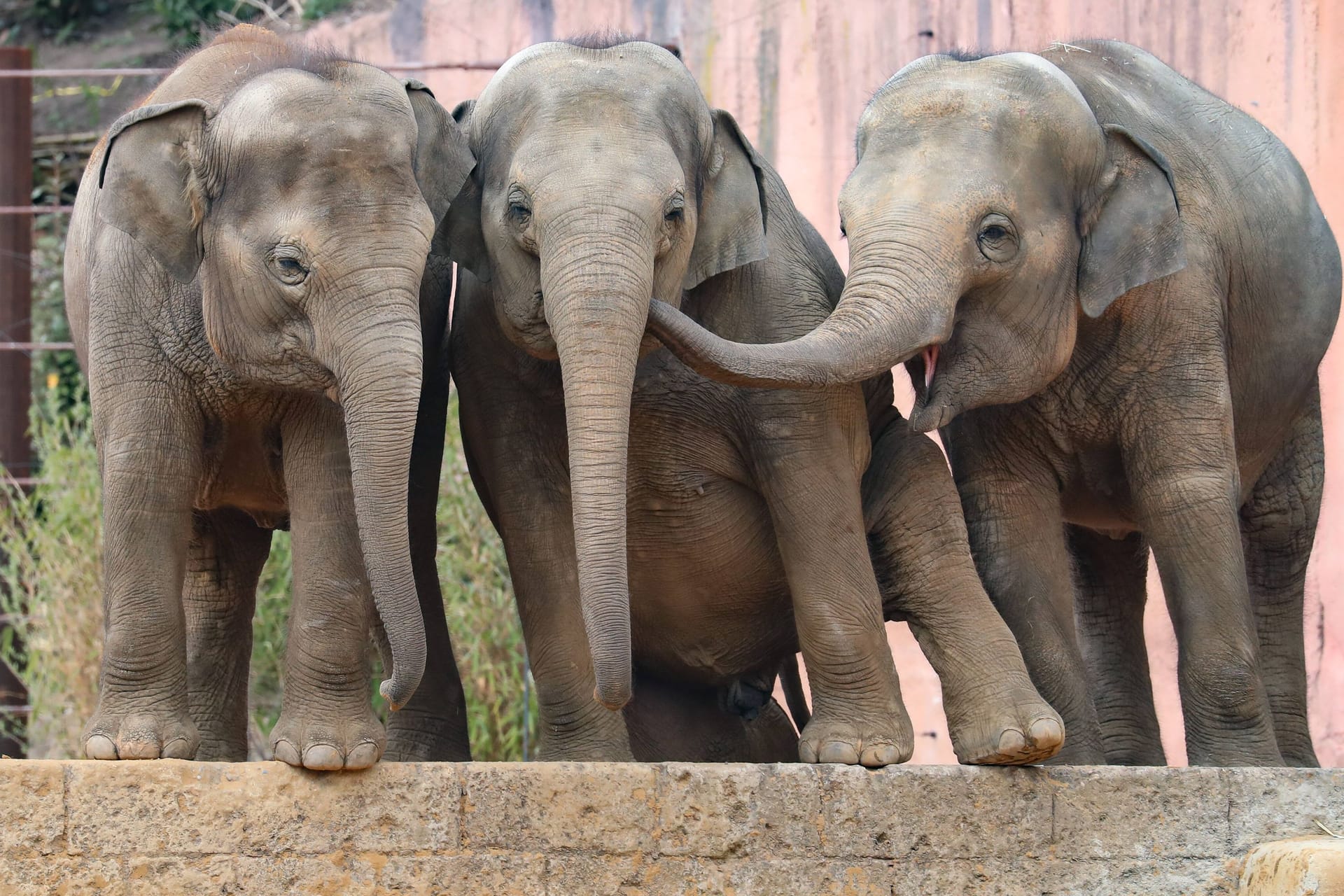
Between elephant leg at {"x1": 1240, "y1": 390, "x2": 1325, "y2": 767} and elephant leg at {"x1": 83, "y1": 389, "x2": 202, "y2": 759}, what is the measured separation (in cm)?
302

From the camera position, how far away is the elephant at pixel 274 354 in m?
4.66

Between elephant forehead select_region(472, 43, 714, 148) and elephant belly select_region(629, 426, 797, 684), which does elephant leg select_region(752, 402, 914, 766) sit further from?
elephant forehead select_region(472, 43, 714, 148)

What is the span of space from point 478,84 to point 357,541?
5315 millimetres

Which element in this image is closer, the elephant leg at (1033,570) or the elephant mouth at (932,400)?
the elephant mouth at (932,400)

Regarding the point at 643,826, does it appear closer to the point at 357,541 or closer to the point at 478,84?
the point at 357,541

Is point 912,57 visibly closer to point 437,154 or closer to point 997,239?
point 997,239

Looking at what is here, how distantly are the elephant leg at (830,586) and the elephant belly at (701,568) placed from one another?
0.75 ft

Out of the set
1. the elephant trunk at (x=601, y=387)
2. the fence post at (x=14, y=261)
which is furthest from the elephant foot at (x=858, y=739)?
the fence post at (x=14, y=261)

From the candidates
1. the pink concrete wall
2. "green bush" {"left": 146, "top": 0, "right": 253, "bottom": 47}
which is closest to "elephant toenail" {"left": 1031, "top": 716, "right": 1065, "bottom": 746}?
the pink concrete wall

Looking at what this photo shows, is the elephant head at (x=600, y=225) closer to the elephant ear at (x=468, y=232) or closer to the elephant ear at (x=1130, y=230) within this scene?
the elephant ear at (x=468, y=232)

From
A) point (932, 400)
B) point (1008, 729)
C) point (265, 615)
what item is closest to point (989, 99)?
point (932, 400)

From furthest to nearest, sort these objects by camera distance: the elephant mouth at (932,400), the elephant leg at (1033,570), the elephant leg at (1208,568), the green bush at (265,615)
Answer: the green bush at (265,615)
the elephant leg at (1033,570)
the elephant leg at (1208,568)
the elephant mouth at (932,400)

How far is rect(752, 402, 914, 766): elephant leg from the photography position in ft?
16.8

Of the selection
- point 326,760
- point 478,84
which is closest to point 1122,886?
point 326,760
